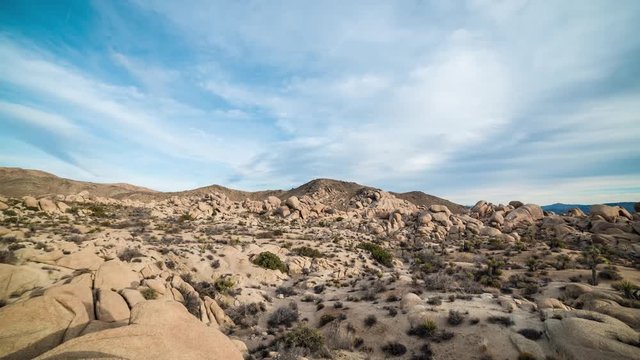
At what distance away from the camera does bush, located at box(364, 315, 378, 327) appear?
19.5m

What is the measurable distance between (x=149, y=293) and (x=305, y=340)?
8.70 metres

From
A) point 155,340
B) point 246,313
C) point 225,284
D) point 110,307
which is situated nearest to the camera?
point 155,340

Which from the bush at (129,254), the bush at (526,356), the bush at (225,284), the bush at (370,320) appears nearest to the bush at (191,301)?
the bush at (225,284)

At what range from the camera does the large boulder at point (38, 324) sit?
853 centimetres

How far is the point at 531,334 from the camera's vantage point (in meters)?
15.4

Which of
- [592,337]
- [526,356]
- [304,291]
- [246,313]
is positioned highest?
[592,337]

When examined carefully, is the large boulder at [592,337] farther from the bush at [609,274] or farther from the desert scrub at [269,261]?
the desert scrub at [269,261]

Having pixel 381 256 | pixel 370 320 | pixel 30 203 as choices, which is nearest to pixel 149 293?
pixel 370 320

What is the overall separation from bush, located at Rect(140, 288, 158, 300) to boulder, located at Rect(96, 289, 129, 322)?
237 centimetres

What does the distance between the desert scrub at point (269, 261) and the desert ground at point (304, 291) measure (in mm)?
161

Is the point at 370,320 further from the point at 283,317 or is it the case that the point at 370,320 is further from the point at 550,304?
the point at 550,304

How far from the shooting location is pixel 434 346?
16406 mm

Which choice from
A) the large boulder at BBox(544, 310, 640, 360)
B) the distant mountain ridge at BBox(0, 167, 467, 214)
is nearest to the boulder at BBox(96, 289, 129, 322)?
the large boulder at BBox(544, 310, 640, 360)

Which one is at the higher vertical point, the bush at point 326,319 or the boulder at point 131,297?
the boulder at point 131,297
